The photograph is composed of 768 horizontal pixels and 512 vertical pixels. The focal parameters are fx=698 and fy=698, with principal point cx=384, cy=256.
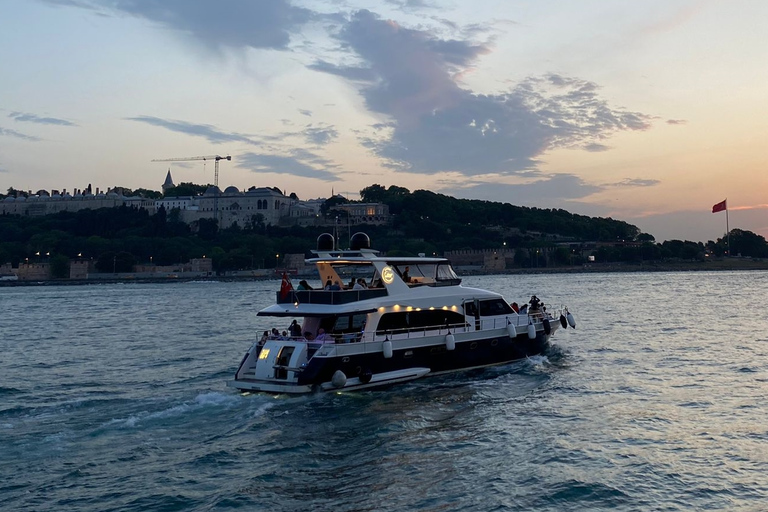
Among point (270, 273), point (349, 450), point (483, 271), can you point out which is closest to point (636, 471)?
point (349, 450)

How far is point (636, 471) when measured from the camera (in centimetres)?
1461

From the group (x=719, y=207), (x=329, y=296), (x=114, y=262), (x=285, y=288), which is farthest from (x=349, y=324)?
(x=114, y=262)

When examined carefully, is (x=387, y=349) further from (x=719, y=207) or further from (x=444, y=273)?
(x=719, y=207)

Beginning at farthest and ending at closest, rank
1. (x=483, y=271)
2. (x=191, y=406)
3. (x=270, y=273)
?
(x=483, y=271) < (x=270, y=273) < (x=191, y=406)

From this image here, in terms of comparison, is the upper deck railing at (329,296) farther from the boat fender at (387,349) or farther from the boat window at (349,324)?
the boat fender at (387,349)

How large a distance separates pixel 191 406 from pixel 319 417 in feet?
12.7

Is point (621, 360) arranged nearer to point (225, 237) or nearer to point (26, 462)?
point (26, 462)

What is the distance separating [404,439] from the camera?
1675 centimetres

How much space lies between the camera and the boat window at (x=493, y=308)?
1002 inches

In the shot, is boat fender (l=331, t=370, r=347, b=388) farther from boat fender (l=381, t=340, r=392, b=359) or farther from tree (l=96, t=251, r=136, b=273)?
tree (l=96, t=251, r=136, b=273)

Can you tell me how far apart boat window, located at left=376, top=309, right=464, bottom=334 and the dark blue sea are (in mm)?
1890

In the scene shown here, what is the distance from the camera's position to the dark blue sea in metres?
13.2

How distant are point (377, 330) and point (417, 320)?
176 centimetres

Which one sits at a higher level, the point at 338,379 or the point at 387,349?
the point at 387,349
